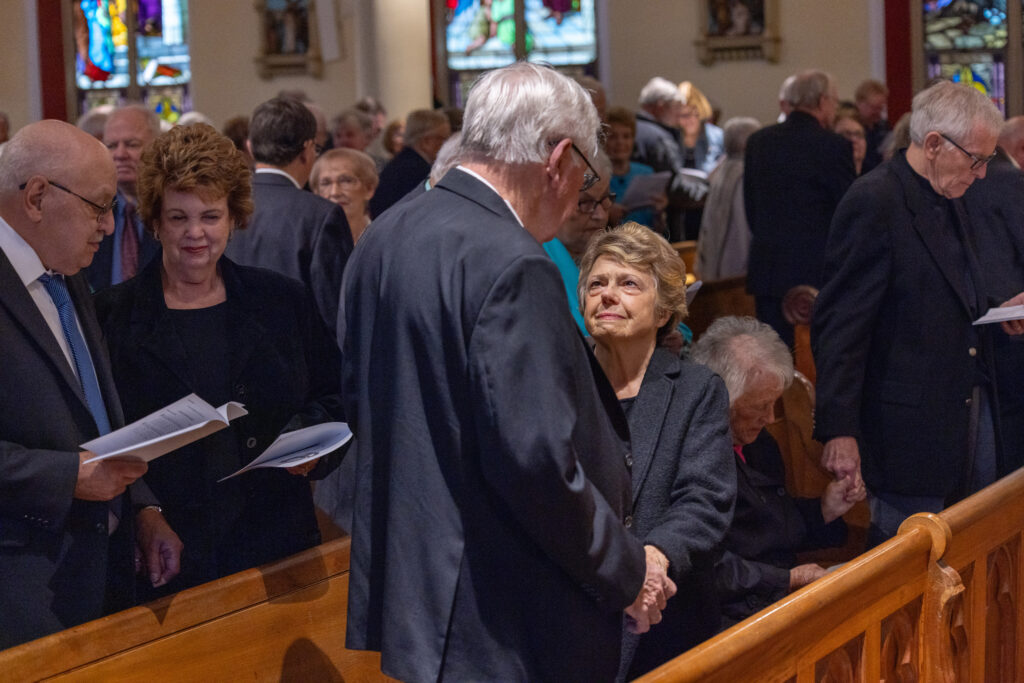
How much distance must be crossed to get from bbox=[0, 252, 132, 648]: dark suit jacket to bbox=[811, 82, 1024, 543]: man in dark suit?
2.07m

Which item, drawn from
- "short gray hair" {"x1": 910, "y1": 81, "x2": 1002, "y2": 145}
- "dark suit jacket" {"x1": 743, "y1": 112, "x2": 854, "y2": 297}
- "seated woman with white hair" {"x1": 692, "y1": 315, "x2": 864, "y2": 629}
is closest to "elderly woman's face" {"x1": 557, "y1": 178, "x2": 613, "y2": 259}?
"seated woman with white hair" {"x1": 692, "y1": 315, "x2": 864, "y2": 629}

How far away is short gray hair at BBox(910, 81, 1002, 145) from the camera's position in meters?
3.42

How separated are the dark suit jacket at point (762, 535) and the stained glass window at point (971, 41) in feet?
33.5

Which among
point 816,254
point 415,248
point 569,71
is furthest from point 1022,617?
point 569,71

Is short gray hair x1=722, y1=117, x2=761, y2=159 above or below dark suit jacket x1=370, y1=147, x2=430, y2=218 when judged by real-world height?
above

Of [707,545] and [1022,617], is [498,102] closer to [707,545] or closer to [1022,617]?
[707,545]

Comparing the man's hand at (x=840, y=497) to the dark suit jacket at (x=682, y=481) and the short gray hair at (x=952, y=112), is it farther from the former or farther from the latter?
the short gray hair at (x=952, y=112)

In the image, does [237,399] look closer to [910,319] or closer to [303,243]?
[303,243]

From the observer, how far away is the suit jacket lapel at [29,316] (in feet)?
7.48

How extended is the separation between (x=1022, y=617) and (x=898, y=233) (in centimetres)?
108

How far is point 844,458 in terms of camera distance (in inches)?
137

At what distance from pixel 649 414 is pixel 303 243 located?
71.4 inches

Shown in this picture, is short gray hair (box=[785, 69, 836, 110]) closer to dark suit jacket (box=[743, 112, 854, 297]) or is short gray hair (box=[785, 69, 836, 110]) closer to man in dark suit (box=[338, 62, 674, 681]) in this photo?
dark suit jacket (box=[743, 112, 854, 297])

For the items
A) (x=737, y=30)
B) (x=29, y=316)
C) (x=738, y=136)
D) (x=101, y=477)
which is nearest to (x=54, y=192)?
(x=29, y=316)
